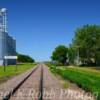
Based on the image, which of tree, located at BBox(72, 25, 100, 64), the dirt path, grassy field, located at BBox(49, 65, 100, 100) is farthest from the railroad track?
tree, located at BBox(72, 25, 100, 64)

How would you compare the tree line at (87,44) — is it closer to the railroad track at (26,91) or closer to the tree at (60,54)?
the tree at (60,54)

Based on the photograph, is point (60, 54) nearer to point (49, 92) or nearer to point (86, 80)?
point (86, 80)

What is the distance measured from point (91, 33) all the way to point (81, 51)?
6.62 meters

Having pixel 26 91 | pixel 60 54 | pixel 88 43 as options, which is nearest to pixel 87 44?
pixel 88 43

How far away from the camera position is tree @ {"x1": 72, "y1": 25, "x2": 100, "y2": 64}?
109900 millimetres

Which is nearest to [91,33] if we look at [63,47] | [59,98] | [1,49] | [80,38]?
[80,38]

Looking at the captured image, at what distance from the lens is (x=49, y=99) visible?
55.0 feet

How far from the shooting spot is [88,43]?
365ft

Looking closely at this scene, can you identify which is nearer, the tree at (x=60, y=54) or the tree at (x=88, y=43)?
the tree at (x=88, y=43)

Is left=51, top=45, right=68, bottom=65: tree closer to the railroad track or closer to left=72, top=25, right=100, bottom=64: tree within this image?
left=72, top=25, right=100, bottom=64: tree

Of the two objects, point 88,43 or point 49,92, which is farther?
point 88,43

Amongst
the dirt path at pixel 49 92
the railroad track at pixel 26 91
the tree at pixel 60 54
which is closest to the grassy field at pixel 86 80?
the dirt path at pixel 49 92

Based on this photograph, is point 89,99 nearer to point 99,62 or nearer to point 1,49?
point 99,62

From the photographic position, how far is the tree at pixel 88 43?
10990 cm
